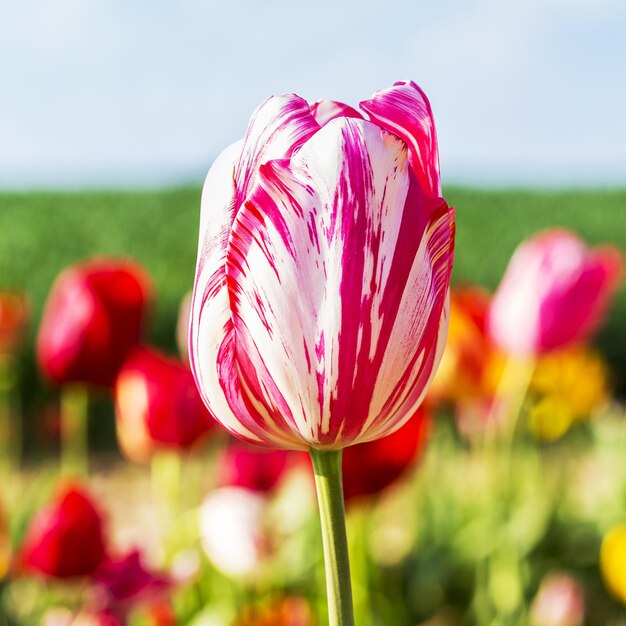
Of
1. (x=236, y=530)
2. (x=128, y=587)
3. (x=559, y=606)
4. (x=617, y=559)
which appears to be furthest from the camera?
(x=617, y=559)

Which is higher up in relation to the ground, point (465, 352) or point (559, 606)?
point (465, 352)

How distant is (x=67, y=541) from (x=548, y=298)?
735mm

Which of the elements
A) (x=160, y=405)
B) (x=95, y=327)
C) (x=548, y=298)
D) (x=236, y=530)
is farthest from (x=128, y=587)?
(x=548, y=298)

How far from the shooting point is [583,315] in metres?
1.38

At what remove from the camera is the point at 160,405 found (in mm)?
1203

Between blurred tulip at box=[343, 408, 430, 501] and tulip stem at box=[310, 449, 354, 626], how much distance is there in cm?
72

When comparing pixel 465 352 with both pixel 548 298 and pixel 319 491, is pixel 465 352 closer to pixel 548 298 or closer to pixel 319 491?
pixel 548 298

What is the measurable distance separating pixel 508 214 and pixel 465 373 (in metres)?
11.1

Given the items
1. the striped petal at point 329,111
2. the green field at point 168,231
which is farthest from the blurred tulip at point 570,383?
the green field at point 168,231

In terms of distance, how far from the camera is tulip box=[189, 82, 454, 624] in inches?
16.0

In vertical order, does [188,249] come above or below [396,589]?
above

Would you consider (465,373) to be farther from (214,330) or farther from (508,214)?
(508,214)

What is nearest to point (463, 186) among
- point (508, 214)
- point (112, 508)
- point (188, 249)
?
point (508, 214)

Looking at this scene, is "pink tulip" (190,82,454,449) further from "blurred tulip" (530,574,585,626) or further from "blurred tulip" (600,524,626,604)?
"blurred tulip" (600,524,626,604)
